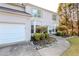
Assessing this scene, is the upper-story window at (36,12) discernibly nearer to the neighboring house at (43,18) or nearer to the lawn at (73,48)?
the neighboring house at (43,18)

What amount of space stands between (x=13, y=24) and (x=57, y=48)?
2127mm

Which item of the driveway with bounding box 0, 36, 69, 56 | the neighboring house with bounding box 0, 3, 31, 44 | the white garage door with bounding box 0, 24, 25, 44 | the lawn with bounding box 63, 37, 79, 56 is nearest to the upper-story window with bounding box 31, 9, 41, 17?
the neighboring house with bounding box 0, 3, 31, 44

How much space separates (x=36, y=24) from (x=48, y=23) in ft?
1.91

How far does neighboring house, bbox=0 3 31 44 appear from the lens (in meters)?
6.33

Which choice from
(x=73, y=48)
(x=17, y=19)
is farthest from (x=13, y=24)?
(x=73, y=48)

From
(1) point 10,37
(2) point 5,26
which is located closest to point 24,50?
(1) point 10,37

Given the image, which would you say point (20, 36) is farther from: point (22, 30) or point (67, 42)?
point (67, 42)

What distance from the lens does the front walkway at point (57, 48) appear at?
6.25 m

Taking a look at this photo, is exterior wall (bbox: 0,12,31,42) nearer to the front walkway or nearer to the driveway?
the driveway

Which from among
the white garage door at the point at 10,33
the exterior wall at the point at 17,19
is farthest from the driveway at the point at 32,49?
the exterior wall at the point at 17,19

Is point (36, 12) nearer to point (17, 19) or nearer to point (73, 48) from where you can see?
point (17, 19)

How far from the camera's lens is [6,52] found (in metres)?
5.87

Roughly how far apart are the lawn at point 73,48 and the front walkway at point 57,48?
165mm

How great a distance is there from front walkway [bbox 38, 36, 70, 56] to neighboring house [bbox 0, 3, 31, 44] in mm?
1193
